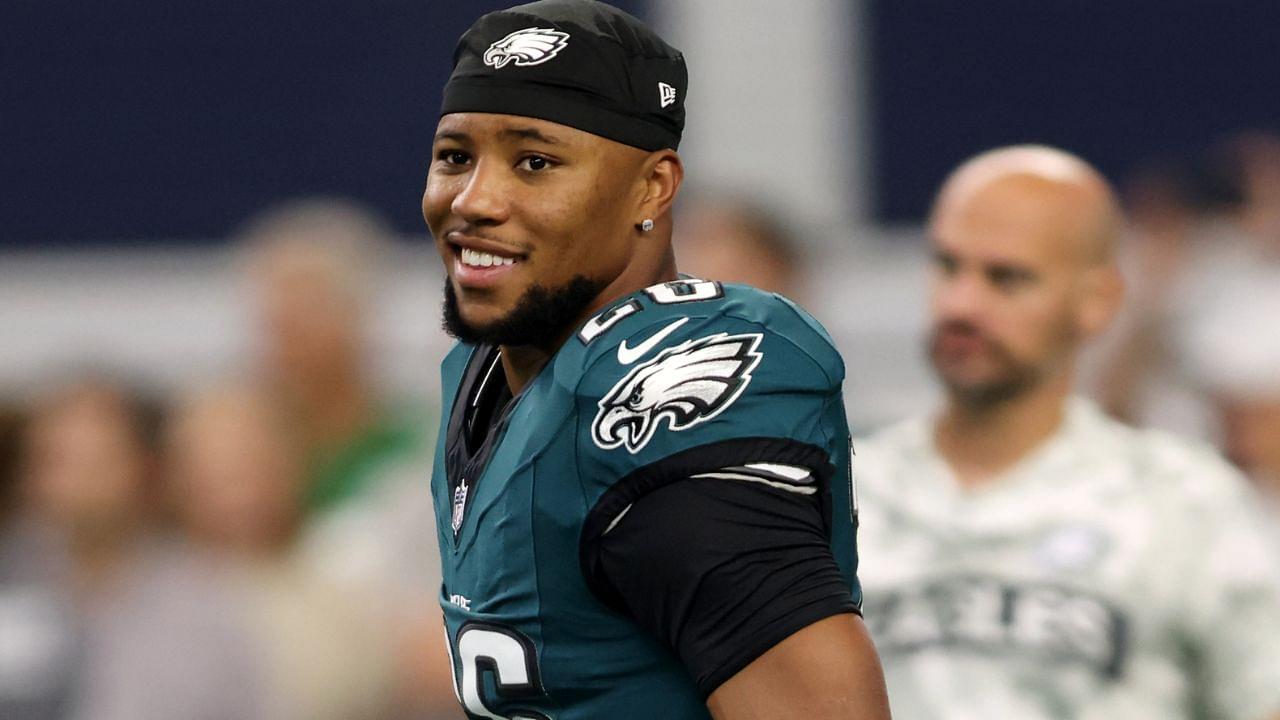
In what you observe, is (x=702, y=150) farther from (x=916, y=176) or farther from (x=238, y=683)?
(x=238, y=683)

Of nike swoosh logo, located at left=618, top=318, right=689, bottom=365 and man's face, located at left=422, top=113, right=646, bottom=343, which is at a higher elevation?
man's face, located at left=422, top=113, right=646, bottom=343

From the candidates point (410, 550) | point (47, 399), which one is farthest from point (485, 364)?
point (47, 399)

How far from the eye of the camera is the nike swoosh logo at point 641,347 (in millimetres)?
1767

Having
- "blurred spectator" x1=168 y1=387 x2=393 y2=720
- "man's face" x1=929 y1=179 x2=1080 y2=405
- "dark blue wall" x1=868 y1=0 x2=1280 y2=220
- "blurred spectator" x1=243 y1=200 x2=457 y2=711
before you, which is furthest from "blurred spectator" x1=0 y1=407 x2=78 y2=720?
"dark blue wall" x1=868 y1=0 x2=1280 y2=220

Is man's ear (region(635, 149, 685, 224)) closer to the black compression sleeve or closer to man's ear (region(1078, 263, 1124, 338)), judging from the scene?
the black compression sleeve

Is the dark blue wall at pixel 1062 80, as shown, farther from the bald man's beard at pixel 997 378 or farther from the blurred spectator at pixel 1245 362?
the bald man's beard at pixel 997 378

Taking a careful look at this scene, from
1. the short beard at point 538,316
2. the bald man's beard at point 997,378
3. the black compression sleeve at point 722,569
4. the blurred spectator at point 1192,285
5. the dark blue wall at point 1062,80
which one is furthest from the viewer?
the dark blue wall at point 1062,80

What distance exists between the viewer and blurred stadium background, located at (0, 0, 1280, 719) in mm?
4461

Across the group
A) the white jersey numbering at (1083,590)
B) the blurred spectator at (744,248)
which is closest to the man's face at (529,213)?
the white jersey numbering at (1083,590)

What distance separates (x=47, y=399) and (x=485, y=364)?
2.71 meters

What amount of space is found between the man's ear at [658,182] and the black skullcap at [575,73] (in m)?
0.01

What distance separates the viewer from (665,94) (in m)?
1.91

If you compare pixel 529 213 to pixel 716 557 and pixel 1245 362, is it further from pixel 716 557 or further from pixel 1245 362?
pixel 1245 362

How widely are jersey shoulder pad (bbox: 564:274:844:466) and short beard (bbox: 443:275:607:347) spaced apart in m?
0.05
